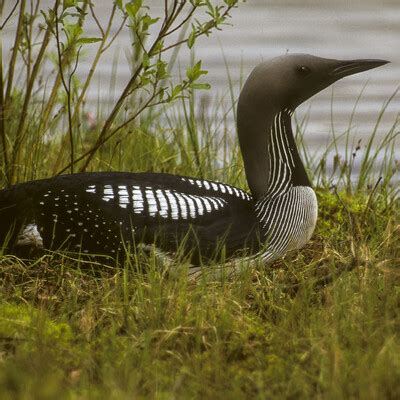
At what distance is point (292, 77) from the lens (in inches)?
219

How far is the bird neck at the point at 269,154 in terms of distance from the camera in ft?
18.4

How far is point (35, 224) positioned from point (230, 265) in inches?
31.7

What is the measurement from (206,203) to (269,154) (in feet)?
1.61

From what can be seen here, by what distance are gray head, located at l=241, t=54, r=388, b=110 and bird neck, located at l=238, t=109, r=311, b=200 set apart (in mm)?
81

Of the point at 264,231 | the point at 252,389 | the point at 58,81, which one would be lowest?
the point at 252,389

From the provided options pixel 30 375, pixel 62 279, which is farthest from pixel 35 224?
pixel 30 375

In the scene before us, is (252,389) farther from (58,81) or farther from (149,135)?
(149,135)

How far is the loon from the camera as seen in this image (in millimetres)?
5211

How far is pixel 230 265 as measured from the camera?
523 centimetres

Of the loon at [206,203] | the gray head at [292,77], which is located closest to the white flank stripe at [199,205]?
the loon at [206,203]

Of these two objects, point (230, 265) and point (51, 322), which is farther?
point (230, 265)

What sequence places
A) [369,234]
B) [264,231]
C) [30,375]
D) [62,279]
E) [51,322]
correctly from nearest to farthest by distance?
[30,375], [51,322], [62,279], [264,231], [369,234]

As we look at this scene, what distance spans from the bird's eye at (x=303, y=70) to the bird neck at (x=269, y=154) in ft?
0.58

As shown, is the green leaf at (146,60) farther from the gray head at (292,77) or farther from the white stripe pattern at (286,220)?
the white stripe pattern at (286,220)
